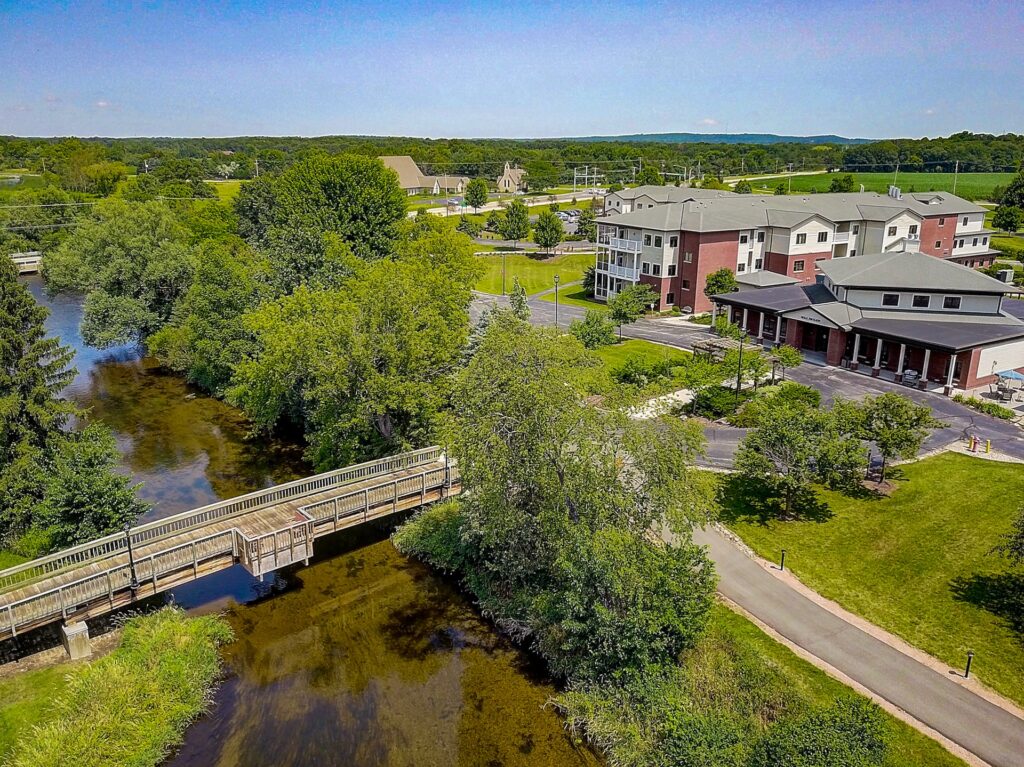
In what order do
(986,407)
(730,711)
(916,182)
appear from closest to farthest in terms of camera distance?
1. (730,711)
2. (986,407)
3. (916,182)

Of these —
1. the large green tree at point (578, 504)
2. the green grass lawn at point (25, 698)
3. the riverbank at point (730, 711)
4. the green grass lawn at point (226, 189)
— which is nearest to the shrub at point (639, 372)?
the large green tree at point (578, 504)

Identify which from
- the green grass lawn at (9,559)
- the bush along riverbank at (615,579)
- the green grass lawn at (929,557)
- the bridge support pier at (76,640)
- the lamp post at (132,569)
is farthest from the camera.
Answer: the green grass lawn at (9,559)

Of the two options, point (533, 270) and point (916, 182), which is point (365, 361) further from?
point (916, 182)

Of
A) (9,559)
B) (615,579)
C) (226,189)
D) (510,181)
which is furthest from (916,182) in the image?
(9,559)

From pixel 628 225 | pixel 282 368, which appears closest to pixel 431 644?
pixel 282 368

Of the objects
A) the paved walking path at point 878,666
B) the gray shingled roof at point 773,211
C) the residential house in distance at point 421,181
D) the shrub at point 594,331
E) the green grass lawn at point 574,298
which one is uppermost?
the residential house in distance at point 421,181

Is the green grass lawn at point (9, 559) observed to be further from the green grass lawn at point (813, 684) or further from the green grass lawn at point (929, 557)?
the green grass lawn at point (929, 557)

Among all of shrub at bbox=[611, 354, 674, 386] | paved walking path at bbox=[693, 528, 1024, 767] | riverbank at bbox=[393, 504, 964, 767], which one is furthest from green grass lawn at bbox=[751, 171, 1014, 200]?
riverbank at bbox=[393, 504, 964, 767]
